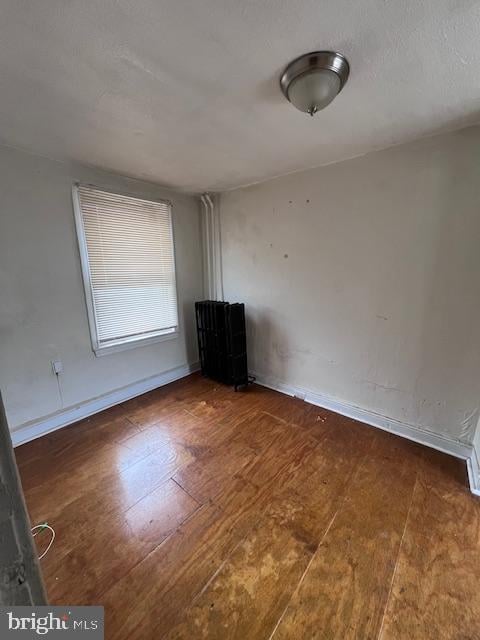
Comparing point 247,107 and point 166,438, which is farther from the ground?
point 247,107

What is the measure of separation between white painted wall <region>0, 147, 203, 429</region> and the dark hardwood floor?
0.40 meters

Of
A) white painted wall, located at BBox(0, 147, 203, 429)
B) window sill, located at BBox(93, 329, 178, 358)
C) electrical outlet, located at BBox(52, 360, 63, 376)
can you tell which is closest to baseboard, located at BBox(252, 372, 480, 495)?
window sill, located at BBox(93, 329, 178, 358)

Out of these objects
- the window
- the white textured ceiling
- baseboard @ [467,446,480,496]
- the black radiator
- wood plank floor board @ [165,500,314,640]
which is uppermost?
the white textured ceiling

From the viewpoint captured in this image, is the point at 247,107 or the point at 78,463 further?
the point at 78,463

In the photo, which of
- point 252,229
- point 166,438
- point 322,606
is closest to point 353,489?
point 322,606

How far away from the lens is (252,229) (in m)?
2.79

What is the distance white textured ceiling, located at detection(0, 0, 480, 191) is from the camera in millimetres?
901

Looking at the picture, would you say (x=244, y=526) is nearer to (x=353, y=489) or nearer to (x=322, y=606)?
(x=322, y=606)

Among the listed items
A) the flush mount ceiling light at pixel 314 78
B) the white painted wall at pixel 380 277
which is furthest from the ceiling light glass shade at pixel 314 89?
the white painted wall at pixel 380 277

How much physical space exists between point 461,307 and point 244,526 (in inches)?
77.3

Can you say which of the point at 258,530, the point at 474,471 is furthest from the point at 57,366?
the point at 474,471

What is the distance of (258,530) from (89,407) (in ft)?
6.23

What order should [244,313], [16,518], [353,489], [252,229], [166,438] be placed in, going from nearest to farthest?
[16,518], [353,489], [166,438], [252,229], [244,313]

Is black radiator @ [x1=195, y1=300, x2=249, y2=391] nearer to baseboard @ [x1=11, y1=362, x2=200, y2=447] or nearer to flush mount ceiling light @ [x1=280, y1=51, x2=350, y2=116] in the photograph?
baseboard @ [x1=11, y1=362, x2=200, y2=447]
